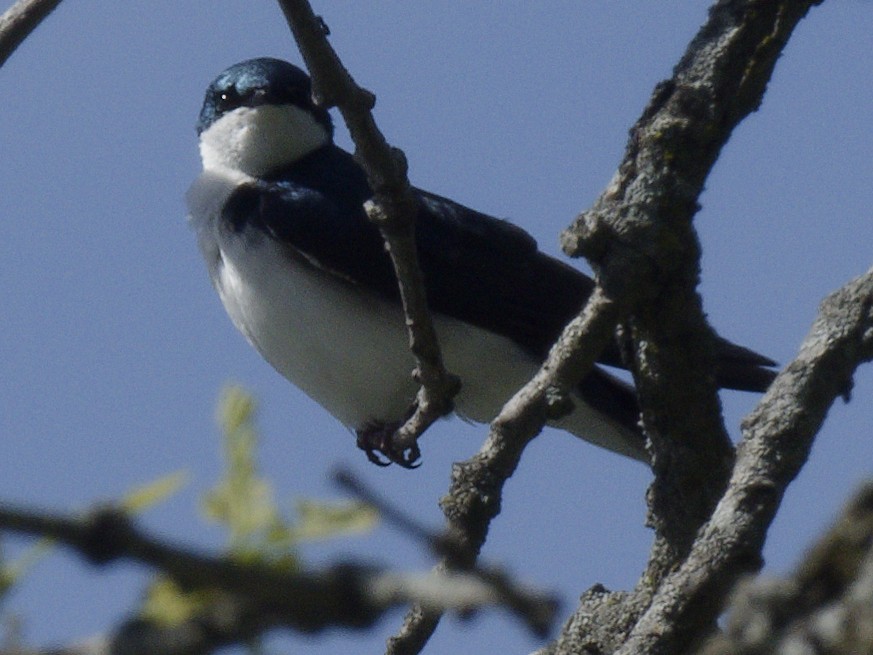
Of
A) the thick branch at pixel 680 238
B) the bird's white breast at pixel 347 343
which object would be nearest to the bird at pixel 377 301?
the bird's white breast at pixel 347 343

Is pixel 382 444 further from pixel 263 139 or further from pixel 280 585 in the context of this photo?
pixel 280 585

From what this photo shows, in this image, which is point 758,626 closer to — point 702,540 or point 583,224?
point 702,540

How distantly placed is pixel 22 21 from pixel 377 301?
3.43 m

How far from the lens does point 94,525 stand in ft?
3.79

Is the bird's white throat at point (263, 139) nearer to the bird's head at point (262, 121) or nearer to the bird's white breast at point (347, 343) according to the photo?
the bird's head at point (262, 121)

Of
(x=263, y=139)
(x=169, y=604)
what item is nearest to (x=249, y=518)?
(x=169, y=604)

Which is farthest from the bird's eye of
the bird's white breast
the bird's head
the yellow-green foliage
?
the yellow-green foliage

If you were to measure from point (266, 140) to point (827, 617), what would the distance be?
685 cm

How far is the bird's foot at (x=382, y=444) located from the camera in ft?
20.8

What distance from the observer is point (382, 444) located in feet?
21.7

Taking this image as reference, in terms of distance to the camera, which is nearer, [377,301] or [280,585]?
[280,585]

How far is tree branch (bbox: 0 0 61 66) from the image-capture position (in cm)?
372

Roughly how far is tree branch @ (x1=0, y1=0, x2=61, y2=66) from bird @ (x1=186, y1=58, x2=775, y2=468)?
3155 mm

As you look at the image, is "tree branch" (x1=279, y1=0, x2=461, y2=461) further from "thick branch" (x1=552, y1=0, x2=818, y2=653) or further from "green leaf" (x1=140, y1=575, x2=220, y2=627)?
"green leaf" (x1=140, y1=575, x2=220, y2=627)
